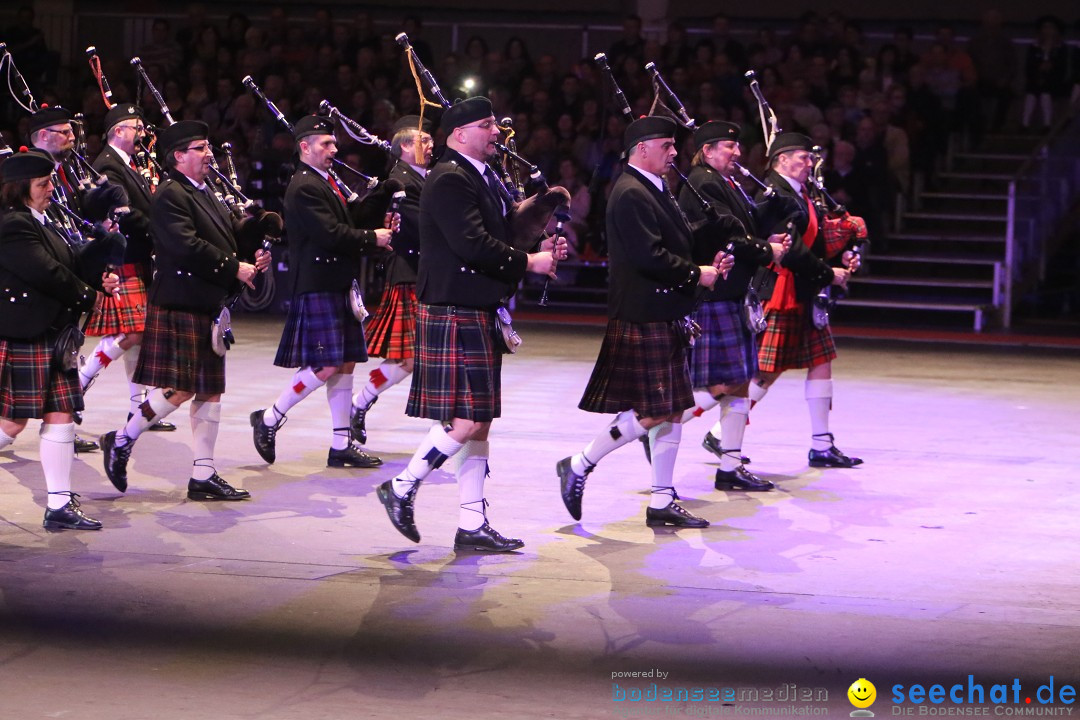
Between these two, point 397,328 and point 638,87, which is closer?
point 397,328

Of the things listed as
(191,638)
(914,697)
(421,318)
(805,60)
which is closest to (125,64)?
(805,60)

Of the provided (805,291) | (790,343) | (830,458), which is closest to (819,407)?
(830,458)

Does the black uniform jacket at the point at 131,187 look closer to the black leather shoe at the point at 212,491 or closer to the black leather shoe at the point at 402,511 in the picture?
the black leather shoe at the point at 212,491

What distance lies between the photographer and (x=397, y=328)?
733 centimetres

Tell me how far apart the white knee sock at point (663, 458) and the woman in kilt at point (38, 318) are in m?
2.17

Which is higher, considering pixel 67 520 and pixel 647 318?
pixel 647 318

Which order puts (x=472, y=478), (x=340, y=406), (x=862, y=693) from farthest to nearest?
(x=340, y=406) → (x=472, y=478) → (x=862, y=693)

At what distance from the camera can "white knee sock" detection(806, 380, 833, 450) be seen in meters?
7.13

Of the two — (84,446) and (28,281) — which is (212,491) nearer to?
(28,281)

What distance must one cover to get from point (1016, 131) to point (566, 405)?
854cm

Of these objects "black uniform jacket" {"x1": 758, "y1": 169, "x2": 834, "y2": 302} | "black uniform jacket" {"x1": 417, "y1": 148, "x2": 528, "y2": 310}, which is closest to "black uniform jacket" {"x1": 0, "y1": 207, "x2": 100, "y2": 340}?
"black uniform jacket" {"x1": 417, "y1": 148, "x2": 528, "y2": 310}

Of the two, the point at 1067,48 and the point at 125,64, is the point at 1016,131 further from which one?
the point at 125,64

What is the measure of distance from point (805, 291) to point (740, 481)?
3.40 feet

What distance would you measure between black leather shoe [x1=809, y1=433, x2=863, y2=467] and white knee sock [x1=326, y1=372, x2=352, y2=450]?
7.46 feet
